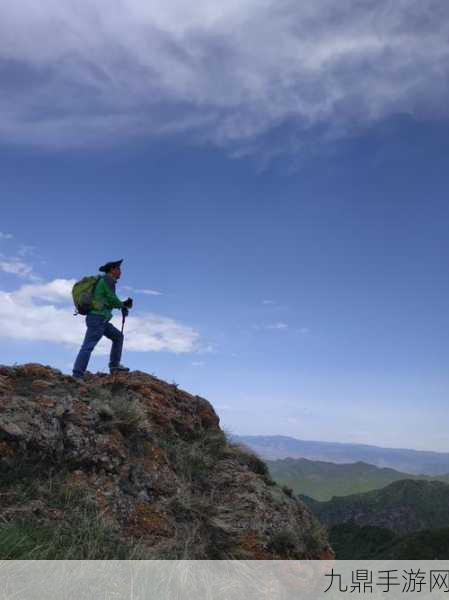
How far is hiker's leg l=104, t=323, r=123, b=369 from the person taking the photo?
1366cm

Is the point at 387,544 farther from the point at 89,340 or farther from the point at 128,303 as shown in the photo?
the point at 89,340

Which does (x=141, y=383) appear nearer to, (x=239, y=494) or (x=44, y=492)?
(x=239, y=494)

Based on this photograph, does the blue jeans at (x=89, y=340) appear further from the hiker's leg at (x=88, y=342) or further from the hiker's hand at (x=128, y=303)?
the hiker's hand at (x=128, y=303)

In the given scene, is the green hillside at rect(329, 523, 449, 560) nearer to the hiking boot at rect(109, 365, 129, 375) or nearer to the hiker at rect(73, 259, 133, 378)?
the hiking boot at rect(109, 365, 129, 375)

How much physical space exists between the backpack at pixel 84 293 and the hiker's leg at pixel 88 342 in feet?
0.85

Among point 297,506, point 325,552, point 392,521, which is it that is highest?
point 297,506

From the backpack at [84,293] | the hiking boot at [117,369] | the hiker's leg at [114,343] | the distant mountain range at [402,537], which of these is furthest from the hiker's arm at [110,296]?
the distant mountain range at [402,537]

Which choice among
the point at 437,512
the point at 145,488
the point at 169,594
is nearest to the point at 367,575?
the point at 145,488

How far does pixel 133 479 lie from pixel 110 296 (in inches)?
199

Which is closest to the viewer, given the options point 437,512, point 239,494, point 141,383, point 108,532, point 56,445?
point 108,532

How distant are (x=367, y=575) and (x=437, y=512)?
203410 mm

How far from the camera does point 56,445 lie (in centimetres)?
897

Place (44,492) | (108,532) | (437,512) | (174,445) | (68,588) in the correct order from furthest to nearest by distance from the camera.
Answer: (437,512), (174,445), (44,492), (108,532), (68,588)

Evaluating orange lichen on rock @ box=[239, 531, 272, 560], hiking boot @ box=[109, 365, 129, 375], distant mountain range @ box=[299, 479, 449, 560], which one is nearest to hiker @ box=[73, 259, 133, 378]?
hiking boot @ box=[109, 365, 129, 375]
